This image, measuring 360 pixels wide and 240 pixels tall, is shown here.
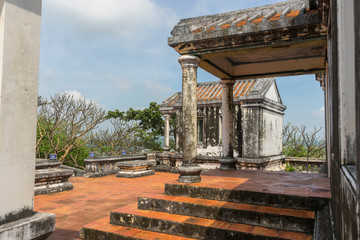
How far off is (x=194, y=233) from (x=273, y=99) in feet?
34.8

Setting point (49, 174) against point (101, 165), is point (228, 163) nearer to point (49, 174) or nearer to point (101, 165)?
point (49, 174)

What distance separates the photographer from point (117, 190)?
7.81m

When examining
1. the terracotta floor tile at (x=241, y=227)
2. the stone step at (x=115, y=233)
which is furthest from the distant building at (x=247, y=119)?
the stone step at (x=115, y=233)

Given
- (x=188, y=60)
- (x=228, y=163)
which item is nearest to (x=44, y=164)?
(x=228, y=163)

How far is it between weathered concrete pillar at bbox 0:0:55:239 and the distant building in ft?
33.5

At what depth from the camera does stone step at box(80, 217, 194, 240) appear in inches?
145

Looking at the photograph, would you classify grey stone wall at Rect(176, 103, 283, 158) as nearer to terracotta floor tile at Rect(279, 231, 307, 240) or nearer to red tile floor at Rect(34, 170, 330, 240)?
red tile floor at Rect(34, 170, 330, 240)

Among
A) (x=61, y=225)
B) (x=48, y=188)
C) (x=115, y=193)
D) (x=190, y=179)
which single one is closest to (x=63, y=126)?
(x=48, y=188)

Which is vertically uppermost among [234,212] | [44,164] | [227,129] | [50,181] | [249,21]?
[249,21]

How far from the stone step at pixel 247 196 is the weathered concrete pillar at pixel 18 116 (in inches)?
104

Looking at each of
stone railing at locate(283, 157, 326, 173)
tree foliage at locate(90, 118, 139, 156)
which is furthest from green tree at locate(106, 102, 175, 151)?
stone railing at locate(283, 157, 326, 173)

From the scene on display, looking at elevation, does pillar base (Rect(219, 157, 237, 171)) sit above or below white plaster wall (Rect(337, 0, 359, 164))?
below

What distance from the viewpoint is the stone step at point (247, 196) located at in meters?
3.58

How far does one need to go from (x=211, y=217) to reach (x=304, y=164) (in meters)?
8.53
